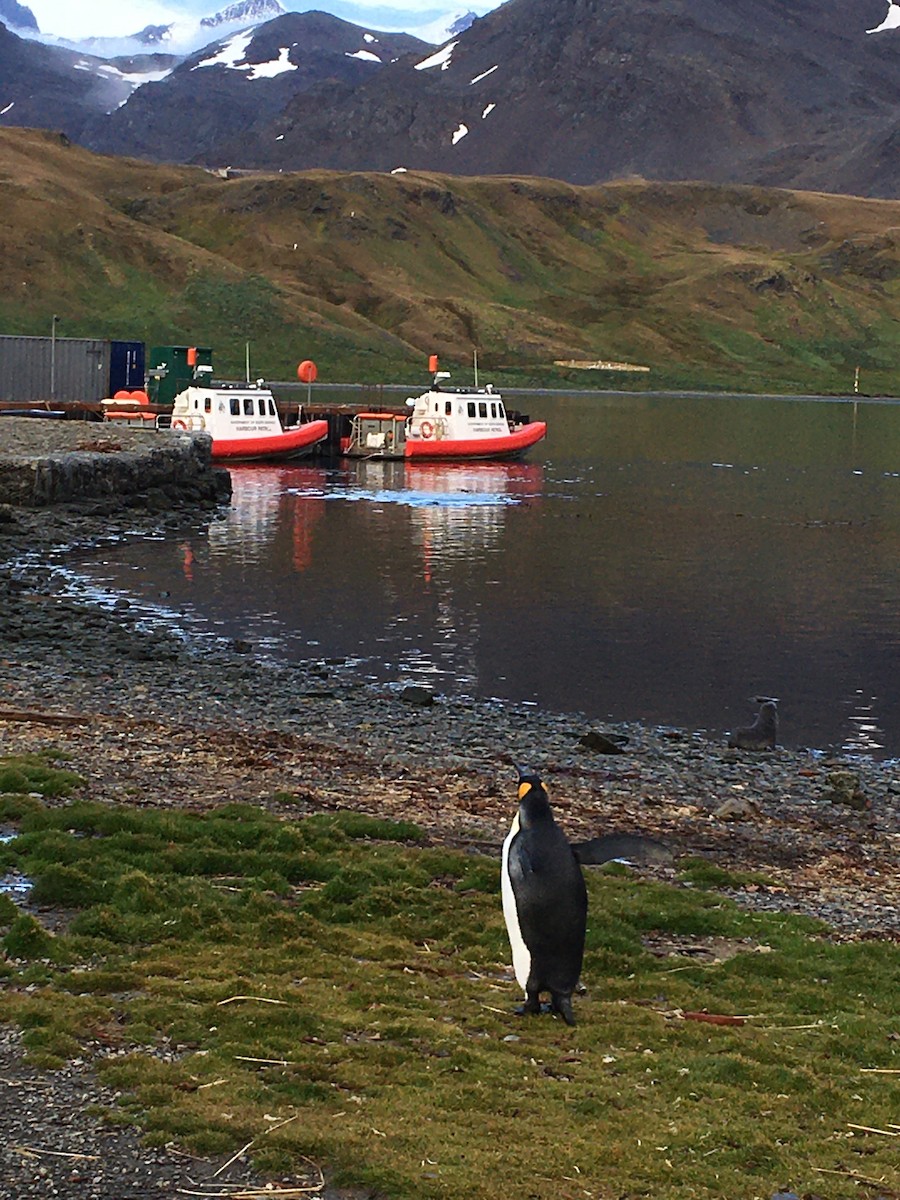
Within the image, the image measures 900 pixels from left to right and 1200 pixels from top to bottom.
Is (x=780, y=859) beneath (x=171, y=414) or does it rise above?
beneath

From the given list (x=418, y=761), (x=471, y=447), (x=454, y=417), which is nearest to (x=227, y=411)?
(x=454, y=417)

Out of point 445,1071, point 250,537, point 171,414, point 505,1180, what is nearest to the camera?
point 505,1180

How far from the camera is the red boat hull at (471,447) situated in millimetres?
88312

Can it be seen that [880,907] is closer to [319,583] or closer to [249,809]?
[249,809]

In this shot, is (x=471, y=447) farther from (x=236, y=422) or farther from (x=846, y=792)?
(x=846, y=792)

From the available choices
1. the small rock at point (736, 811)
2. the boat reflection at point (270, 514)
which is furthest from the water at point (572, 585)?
the small rock at point (736, 811)

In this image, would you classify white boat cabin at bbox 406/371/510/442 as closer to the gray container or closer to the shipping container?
the shipping container

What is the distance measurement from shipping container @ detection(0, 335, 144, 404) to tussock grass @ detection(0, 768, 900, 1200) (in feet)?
267

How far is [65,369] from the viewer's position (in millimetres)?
95438

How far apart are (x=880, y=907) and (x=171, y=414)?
69.0m

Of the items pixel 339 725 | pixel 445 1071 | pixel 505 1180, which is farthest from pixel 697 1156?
pixel 339 725

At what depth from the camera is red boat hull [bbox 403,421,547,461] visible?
8831cm

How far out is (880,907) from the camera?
1538 centimetres

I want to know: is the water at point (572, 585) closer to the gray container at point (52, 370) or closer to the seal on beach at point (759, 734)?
the seal on beach at point (759, 734)
